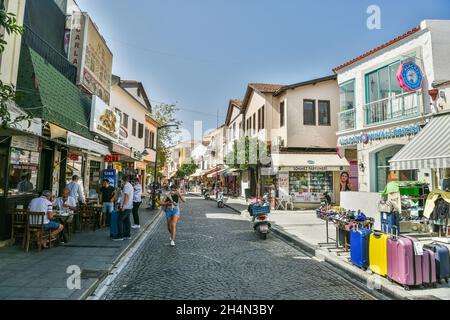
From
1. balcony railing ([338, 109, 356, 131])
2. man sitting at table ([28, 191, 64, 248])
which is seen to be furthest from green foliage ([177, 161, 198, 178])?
man sitting at table ([28, 191, 64, 248])

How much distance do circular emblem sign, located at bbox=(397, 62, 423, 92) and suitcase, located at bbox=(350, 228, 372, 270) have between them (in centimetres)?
687

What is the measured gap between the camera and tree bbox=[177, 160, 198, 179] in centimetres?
6440

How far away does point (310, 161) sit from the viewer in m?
20.3

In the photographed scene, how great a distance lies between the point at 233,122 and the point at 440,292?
3193 cm

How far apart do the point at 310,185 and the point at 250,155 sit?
4991mm

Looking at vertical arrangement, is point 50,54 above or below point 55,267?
above

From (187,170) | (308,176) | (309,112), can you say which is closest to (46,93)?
(308,176)

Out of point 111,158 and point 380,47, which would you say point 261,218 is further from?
point 380,47

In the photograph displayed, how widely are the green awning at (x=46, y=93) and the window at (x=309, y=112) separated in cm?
1493

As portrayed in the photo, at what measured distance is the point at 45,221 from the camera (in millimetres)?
7500

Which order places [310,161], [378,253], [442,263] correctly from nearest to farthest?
[442,263] < [378,253] < [310,161]

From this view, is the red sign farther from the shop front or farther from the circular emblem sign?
the circular emblem sign

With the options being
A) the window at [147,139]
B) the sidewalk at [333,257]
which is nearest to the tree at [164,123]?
the window at [147,139]
